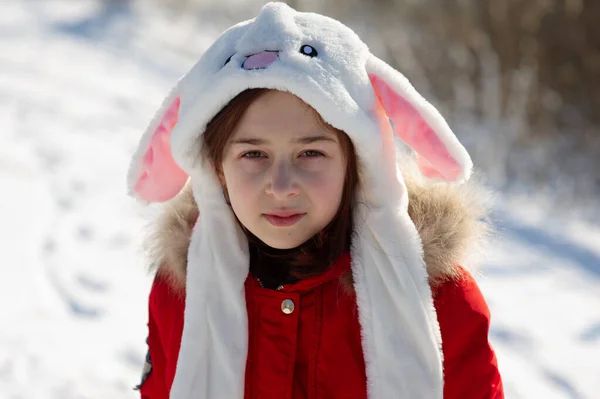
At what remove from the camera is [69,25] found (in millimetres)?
8922

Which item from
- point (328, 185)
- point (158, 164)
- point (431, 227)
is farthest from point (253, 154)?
point (431, 227)

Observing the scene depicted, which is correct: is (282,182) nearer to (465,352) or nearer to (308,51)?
(308,51)

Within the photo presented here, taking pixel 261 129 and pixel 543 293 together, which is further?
pixel 543 293

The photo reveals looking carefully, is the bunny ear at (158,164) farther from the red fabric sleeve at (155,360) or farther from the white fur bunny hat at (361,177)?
the red fabric sleeve at (155,360)

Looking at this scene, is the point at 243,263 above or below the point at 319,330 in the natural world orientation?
above

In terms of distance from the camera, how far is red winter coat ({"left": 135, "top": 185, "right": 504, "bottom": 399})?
1697 millimetres

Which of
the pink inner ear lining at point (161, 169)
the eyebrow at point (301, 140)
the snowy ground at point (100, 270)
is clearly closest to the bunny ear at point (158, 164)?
the pink inner ear lining at point (161, 169)

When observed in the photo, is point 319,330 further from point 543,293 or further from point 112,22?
point 112,22

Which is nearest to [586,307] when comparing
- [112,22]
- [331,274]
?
[331,274]

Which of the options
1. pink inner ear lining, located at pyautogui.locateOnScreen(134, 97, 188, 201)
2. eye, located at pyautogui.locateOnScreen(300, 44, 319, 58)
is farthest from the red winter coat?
eye, located at pyautogui.locateOnScreen(300, 44, 319, 58)

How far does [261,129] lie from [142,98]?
5.23m

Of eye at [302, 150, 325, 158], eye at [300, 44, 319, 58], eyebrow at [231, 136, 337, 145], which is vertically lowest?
eye at [302, 150, 325, 158]

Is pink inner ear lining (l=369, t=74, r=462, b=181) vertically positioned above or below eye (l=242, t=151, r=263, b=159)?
above

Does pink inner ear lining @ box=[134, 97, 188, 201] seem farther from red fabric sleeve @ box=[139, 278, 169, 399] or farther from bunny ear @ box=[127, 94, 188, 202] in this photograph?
red fabric sleeve @ box=[139, 278, 169, 399]
